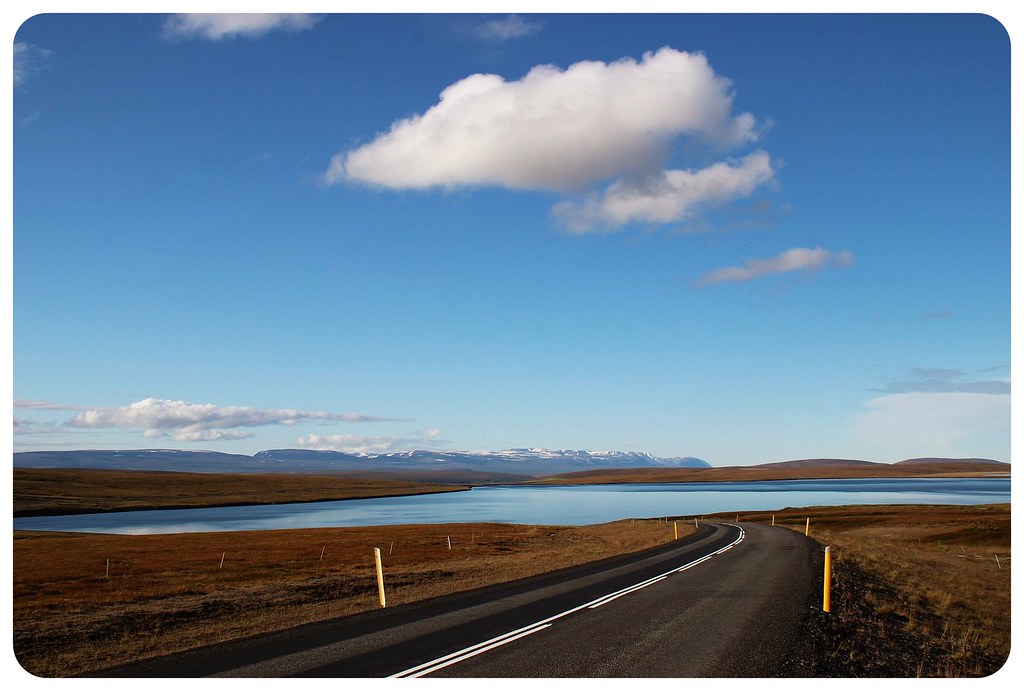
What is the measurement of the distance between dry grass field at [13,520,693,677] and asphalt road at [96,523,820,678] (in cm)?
214

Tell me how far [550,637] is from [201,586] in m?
22.8

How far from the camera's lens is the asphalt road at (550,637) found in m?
11.6

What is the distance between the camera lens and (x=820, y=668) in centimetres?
1203

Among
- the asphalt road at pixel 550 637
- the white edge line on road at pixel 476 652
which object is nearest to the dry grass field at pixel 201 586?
the asphalt road at pixel 550 637

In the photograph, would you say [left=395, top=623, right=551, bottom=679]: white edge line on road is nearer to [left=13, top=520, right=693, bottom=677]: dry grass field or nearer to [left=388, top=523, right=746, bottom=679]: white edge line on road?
[left=388, top=523, right=746, bottom=679]: white edge line on road

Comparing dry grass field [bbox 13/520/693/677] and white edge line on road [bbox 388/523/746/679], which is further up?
white edge line on road [bbox 388/523/746/679]

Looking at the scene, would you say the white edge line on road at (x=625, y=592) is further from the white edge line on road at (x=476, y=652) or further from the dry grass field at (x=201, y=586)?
the dry grass field at (x=201, y=586)

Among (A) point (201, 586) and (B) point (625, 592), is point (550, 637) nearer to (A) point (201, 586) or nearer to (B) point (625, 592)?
(B) point (625, 592)

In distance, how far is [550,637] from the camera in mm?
13836

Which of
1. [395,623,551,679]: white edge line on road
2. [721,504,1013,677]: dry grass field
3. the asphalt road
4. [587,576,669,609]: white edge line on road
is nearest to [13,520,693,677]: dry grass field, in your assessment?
the asphalt road

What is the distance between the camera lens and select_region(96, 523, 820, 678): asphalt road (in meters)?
11.6

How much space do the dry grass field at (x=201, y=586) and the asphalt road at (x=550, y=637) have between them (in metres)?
2.14

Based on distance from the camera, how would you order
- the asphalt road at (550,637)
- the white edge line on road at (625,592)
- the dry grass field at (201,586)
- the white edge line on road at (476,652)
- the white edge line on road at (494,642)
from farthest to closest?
the white edge line on road at (625,592)
the dry grass field at (201,586)
the asphalt road at (550,637)
the white edge line on road at (494,642)
the white edge line on road at (476,652)

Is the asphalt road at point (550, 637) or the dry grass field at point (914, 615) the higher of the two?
the asphalt road at point (550, 637)
